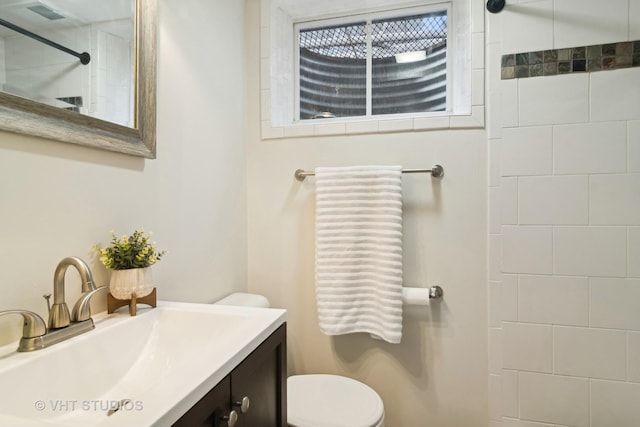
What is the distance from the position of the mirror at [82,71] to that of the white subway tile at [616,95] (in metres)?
1.58

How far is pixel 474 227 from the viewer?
4.74 ft

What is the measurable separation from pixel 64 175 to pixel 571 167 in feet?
5.44

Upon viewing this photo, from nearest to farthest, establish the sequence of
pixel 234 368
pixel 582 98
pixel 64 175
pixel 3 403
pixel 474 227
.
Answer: pixel 3 403 < pixel 234 368 < pixel 64 175 < pixel 582 98 < pixel 474 227

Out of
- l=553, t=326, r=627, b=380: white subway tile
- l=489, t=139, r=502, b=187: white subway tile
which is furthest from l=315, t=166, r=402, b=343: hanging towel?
l=553, t=326, r=627, b=380: white subway tile

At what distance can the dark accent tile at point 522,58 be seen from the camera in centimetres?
135

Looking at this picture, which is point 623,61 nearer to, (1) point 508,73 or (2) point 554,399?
(1) point 508,73

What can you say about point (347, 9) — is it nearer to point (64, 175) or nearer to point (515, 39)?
point (515, 39)

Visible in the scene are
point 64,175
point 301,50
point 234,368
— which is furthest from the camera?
point 301,50

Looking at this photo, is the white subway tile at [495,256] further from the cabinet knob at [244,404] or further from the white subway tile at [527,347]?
the cabinet knob at [244,404]

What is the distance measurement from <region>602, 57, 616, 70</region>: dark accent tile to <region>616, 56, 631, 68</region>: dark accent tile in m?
0.01

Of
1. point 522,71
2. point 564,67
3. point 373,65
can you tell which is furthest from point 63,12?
point 564,67

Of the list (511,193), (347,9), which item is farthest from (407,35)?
(511,193)

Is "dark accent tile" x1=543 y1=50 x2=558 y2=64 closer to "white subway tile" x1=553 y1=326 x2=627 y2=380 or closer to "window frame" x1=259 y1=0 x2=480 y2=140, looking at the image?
"window frame" x1=259 y1=0 x2=480 y2=140

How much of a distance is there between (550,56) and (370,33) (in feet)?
2.67
